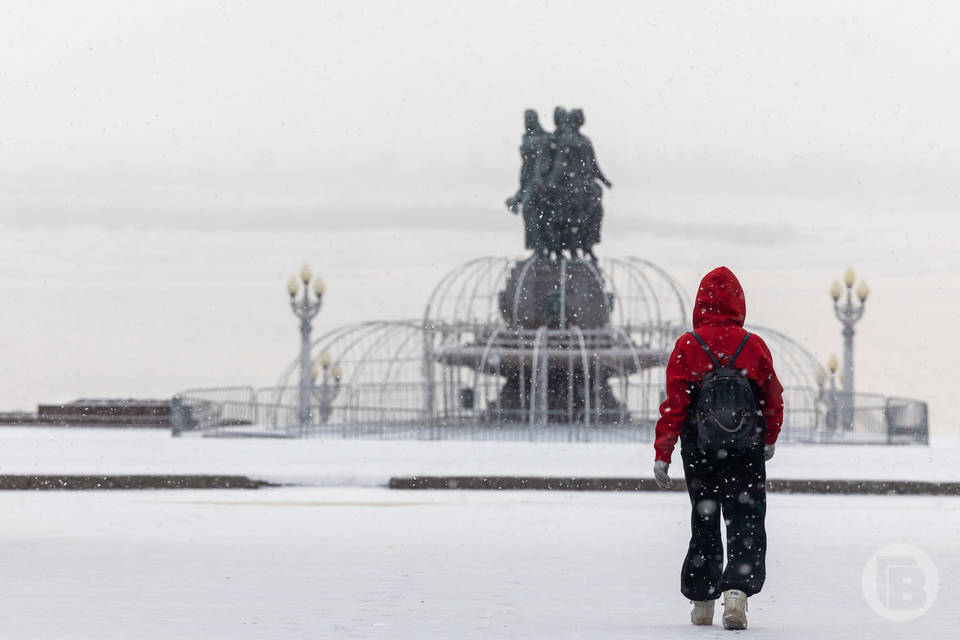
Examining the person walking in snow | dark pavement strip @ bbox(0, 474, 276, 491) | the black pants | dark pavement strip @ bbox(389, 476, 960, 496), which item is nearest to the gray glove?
the person walking in snow

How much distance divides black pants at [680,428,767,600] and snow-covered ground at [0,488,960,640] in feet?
0.81

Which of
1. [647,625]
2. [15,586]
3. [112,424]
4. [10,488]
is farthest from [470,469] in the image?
[112,424]

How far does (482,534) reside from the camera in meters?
12.2

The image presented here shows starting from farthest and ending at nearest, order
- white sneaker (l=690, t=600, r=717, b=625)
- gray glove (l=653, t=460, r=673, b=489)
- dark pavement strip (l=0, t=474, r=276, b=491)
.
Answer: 1. dark pavement strip (l=0, t=474, r=276, b=491)
2. white sneaker (l=690, t=600, r=717, b=625)
3. gray glove (l=653, t=460, r=673, b=489)

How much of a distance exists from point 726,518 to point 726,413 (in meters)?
0.55

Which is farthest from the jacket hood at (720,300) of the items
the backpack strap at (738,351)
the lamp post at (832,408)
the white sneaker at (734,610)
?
the lamp post at (832,408)

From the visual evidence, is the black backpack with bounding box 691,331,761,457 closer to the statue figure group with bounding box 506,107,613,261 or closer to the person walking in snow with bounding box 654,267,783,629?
the person walking in snow with bounding box 654,267,783,629

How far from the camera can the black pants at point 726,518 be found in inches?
285

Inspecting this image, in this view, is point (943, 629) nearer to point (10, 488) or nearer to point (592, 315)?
point (10, 488)

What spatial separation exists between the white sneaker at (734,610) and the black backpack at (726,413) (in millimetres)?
637

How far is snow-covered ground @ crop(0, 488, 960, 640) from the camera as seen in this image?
7387mm

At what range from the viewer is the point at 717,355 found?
7285mm

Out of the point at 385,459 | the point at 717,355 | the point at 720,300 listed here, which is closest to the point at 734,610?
the point at 717,355

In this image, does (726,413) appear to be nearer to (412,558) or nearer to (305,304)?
(412,558)
